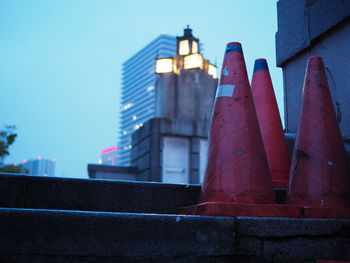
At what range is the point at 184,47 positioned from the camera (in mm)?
16344

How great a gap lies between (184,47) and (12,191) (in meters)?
14.5

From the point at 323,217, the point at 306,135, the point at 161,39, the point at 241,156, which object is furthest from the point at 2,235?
the point at 161,39

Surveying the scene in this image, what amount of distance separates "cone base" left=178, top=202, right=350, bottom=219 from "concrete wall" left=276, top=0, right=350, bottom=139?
1.84 meters

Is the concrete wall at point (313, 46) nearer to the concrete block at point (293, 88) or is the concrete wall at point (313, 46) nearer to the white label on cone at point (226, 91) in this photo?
the concrete block at point (293, 88)

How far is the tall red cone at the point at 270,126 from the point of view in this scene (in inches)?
137

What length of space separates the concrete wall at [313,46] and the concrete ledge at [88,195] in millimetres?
2320

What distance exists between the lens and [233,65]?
297 centimetres

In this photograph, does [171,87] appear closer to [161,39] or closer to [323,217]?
Answer: [323,217]

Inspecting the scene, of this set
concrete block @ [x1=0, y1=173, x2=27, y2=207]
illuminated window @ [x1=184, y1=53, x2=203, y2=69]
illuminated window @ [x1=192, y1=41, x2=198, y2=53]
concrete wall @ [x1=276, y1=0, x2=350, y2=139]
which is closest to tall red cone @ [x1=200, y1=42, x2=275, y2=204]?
concrete block @ [x1=0, y1=173, x2=27, y2=207]

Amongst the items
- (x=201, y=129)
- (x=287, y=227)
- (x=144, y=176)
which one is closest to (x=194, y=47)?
(x=201, y=129)

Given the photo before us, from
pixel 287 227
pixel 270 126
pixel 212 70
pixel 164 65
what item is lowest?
pixel 287 227

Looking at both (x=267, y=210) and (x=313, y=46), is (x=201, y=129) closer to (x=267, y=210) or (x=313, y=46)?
(x=313, y=46)

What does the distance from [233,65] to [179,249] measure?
1.61 m

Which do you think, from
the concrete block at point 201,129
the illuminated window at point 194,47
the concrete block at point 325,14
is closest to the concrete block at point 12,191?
the concrete block at point 325,14
